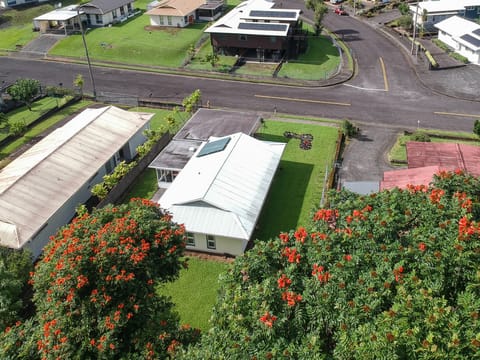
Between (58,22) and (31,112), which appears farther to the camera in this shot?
(58,22)

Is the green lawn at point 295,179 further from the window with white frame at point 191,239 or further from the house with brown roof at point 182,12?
the house with brown roof at point 182,12

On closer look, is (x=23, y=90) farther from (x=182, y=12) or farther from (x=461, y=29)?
(x=461, y=29)

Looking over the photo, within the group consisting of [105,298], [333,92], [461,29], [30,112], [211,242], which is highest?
[105,298]

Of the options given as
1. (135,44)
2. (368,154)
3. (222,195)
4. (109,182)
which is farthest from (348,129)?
(135,44)

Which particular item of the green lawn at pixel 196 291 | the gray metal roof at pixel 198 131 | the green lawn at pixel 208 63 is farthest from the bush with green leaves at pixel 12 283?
the green lawn at pixel 208 63

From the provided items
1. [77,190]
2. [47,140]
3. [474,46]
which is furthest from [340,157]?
[474,46]

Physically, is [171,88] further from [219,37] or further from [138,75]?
[219,37]

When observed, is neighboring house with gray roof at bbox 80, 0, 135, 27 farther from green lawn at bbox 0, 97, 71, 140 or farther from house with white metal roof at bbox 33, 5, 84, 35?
green lawn at bbox 0, 97, 71, 140
